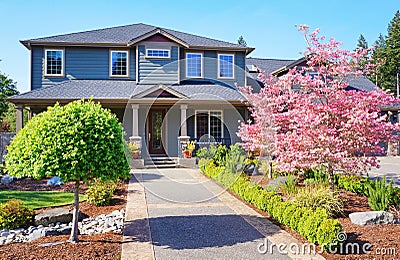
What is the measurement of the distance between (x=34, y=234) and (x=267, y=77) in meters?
7.72

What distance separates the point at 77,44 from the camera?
15.8 meters

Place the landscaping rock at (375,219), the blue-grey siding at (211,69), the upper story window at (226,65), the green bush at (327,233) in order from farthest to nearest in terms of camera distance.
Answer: the upper story window at (226,65)
the blue-grey siding at (211,69)
the landscaping rock at (375,219)
the green bush at (327,233)

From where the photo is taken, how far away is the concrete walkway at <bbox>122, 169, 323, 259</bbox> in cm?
470

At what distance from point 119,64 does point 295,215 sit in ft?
42.8

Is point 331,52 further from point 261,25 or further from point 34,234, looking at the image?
point 34,234

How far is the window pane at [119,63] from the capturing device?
53.6 feet

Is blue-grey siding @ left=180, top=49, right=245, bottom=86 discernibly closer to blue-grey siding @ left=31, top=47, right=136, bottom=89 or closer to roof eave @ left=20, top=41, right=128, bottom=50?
blue-grey siding @ left=31, top=47, right=136, bottom=89

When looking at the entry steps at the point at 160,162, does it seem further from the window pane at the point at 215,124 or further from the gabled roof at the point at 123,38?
the gabled roof at the point at 123,38

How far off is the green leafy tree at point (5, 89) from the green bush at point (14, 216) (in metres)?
23.6

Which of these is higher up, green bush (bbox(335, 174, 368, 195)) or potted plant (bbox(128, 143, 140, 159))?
potted plant (bbox(128, 143, 140, 159))

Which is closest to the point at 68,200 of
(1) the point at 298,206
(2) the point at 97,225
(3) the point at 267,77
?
(2) the point at 97,225

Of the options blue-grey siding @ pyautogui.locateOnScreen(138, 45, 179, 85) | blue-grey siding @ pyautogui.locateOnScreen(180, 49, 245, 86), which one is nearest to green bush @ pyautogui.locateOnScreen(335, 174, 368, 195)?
blue-grey siding @ pyautogui.locateOnScreen(180, 49, 245, 86)

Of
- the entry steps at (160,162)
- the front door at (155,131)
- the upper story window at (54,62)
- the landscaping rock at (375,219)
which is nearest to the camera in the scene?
the landscaping rock at (375,219)

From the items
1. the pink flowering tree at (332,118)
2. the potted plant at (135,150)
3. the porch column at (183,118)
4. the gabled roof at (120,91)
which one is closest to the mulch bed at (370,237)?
the pink flowering tree at (332,118)
